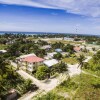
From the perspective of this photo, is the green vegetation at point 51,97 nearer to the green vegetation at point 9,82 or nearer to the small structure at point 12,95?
the small structure at point 12,95

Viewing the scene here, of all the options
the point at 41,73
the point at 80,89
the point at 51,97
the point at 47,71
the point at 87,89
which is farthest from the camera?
the point at 47,71

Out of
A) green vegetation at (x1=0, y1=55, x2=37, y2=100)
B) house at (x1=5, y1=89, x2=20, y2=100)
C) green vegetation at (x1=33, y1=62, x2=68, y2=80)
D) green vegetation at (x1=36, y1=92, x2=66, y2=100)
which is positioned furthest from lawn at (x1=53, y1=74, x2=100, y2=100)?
house at (x1=5, y1=89, x2=20, y2=100)

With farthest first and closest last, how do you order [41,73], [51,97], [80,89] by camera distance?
1. [41,73]
2. [80,89]
3. [51,97]

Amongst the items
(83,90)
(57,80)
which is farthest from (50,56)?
(83,90)

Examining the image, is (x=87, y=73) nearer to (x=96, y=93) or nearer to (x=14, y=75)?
(x=96, y=93)

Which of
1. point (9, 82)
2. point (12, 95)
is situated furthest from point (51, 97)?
point (9, 82)

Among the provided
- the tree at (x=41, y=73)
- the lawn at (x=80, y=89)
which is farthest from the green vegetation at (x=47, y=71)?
the lawn at (x=80, y=89)

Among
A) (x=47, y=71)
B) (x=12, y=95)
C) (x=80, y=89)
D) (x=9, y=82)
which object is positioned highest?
(x=47, y=71)

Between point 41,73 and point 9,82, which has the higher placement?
point 41,73

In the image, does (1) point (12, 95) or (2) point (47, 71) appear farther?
(2) point (47, 71)

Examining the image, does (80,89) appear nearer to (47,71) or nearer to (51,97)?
(51,97)

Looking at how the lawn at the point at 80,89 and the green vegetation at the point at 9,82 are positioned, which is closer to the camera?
the lawn at the point at 80,89
